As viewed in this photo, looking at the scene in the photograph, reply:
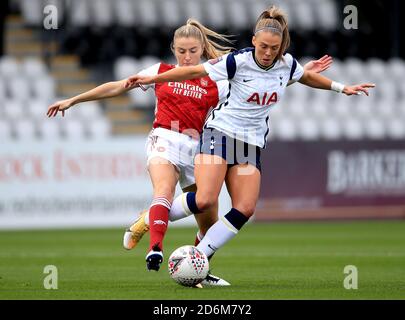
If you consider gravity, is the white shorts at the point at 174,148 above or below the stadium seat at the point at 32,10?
below

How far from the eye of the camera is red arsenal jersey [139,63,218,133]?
9.19 meters

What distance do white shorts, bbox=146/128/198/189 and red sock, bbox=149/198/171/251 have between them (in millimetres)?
473

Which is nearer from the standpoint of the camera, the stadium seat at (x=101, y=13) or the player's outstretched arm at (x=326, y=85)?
the player's outstretched arm at (x=326, y=85)

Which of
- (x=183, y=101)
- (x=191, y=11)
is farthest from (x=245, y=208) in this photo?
(x=191, y=11)

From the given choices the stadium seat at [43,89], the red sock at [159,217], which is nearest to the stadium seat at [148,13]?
the stadium seat at [43,89]

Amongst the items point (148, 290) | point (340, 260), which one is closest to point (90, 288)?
point (148, 290)

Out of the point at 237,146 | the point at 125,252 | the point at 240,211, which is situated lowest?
the point at 125,252

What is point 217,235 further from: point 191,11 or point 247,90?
point 191,11

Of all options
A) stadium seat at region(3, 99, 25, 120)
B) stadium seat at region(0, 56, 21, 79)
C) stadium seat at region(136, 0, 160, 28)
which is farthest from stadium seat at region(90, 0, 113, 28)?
stadium seat at region(3, 99, 25, 120)

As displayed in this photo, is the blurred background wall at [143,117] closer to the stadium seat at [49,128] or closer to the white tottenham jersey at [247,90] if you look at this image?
the stadium seat at [49,128]

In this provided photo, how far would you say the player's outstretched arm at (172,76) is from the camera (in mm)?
8172

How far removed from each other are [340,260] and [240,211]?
340 cm

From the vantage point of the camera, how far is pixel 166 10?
904 inches

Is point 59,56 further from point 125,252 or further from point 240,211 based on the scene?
point 240,211
